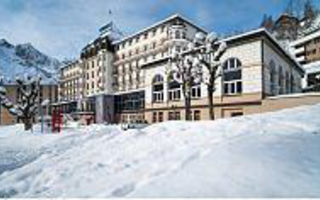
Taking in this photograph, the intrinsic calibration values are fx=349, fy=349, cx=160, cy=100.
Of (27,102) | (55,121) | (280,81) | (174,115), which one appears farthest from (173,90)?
(27,102)

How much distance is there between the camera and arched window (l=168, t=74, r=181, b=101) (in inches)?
1517

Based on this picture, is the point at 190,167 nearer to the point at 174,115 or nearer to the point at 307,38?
the point at 174,115

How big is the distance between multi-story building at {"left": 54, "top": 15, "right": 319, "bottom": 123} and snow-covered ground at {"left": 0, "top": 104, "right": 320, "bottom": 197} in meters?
17.8

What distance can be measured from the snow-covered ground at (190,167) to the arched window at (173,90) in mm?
25925

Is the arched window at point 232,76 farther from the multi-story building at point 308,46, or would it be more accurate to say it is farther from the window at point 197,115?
the multi-story building at point 308,46

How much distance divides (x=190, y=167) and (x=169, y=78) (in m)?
32.4

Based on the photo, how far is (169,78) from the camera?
3872 cm

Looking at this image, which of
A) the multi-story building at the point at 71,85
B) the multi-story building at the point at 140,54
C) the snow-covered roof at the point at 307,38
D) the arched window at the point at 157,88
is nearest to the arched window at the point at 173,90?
the arched window at the point at 157,88

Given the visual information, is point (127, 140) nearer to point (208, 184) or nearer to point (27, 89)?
point (208, 184)

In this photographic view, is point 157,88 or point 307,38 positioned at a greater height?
point 307,38

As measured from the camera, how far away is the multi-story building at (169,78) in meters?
30.8

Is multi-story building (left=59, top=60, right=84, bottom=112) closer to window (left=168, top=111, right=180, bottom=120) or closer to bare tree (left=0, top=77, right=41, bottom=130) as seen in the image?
window (left=168, top=111, right=180, bottom=120)

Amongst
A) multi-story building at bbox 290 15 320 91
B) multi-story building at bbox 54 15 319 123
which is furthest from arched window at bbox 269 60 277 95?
multi-story building at bbox 290 15 320 91

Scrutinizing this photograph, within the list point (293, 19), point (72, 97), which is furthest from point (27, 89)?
point (293, 19)
